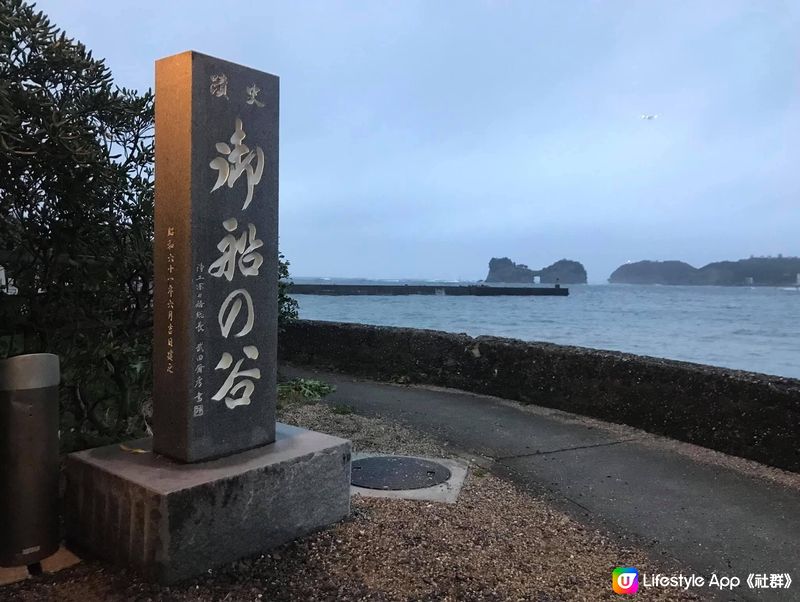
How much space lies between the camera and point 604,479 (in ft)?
15.8

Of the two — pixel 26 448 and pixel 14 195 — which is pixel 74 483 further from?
pixel 14 195

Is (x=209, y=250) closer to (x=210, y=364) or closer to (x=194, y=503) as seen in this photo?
(x=210, y=364)

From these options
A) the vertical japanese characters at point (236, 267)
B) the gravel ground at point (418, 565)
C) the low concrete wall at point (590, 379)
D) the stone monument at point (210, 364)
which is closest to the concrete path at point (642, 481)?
the low concrete wall at point (590, 379)

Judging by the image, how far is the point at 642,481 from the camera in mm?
4777

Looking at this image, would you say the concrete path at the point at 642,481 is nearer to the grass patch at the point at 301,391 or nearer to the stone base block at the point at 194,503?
the grass patch at the point at 301,391

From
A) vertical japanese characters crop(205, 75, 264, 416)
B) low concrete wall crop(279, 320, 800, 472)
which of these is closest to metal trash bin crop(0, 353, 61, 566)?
vertical japanese characters crop(205, 75, 264, 416)

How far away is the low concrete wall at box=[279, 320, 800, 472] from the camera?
525 cm

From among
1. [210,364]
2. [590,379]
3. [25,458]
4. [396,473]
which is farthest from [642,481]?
[25,458]

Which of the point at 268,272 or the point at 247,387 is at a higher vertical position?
the point at 268,272

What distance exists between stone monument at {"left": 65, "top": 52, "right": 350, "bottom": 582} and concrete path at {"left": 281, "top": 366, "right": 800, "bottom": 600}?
2070 millimetres

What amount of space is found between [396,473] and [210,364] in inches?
81.7

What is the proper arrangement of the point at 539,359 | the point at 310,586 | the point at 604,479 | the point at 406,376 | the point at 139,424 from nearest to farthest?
the point at 310,586
the point at 139,424
the point at 604,479
the point at 539,359
the point at 406,376

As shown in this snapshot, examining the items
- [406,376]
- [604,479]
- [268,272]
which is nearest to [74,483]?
[268,272]

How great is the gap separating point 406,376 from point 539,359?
2.18m
